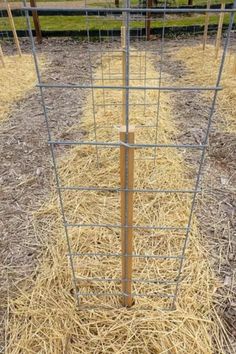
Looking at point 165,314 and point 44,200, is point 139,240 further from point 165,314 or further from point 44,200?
point 44,200

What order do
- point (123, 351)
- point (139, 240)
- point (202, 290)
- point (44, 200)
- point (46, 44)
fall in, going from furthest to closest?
point (46, 44) < point (44, 200) < point (139, 240) < point (202, 290) < point (123, 351)

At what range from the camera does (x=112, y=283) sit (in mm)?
1559

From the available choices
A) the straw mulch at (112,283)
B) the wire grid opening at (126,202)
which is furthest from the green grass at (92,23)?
the straw mulch at (112,283)

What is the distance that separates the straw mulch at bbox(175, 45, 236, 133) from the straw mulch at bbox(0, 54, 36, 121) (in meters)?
2.27

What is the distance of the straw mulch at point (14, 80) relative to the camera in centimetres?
375

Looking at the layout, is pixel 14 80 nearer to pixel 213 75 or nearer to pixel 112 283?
pixel 213 75

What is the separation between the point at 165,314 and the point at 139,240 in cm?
50

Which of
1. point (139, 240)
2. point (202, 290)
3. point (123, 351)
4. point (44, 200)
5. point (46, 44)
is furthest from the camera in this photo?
point (46, 44)

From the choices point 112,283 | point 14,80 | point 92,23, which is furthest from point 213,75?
point 92,23

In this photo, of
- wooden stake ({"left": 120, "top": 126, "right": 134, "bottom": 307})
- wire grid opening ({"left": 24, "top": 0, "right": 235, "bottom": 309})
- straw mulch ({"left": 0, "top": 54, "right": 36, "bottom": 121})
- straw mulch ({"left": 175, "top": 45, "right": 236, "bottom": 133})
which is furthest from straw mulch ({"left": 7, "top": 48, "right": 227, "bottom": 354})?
straw mulch ({"left": 0, "top": 54, "right": 36, "bottom": 121})

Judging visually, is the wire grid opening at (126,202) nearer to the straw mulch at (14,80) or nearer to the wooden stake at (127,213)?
the wooden stake at (127,213)

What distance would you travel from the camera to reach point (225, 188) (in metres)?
2.24

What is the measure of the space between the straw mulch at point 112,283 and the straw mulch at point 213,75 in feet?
3.69

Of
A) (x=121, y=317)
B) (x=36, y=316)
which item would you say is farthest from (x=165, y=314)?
(x=36, y=316)
